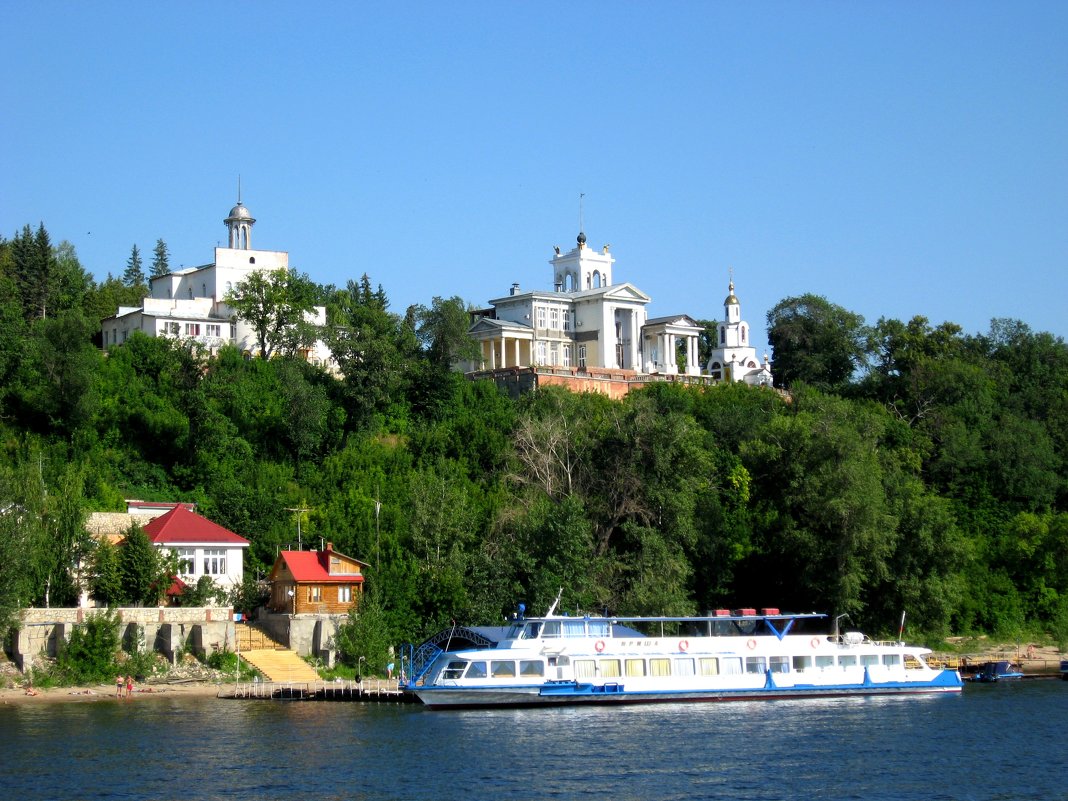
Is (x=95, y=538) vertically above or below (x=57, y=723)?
above

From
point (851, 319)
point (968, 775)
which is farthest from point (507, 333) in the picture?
point (968, 775)

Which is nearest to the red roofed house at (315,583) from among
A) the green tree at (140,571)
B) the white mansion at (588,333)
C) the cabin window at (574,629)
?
the green tree at (140,571)

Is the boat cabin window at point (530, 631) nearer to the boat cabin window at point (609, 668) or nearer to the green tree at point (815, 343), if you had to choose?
the boat cabin window at point (609, 668)

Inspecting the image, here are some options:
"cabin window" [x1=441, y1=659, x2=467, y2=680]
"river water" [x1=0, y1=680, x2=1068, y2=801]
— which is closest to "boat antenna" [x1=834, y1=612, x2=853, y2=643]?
"river water" [x1=0, y1=680, x2=1068, y2=801]

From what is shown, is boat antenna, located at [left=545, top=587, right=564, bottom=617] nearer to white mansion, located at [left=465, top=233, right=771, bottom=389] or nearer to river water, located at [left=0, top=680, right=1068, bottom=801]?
river water, located at [left=0, top=680, right=1068, bottom=801]

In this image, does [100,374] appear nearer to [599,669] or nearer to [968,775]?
[599,669]

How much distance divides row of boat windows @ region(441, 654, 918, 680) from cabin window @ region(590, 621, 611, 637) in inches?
36.5

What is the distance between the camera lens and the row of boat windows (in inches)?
2079

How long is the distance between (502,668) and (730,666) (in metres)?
9.30

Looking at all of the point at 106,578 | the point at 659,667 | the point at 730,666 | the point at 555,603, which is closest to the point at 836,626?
the point at 730,666

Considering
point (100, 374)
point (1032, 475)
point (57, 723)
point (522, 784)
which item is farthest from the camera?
→ point (1032, 475)

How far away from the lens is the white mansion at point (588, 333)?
9838 cm

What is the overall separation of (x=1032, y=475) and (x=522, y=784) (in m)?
55.6

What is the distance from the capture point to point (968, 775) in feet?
131
